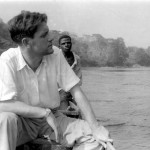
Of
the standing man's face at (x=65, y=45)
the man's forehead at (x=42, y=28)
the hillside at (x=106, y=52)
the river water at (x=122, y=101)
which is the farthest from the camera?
the hillside at (x=106, y=52)

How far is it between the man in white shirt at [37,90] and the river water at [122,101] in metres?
2.56

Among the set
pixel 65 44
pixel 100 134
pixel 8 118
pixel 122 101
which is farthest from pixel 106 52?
pixel 8 118

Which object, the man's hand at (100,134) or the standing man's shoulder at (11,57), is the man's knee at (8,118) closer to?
the standing man's shoulder at (11,57)

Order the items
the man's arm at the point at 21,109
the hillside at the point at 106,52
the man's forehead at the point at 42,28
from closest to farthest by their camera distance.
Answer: the man's arm at the point at 21,109, the man's forehead at the point at 42,28, the hillside at the point at 106,52

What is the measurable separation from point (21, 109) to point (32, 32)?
0.53 m

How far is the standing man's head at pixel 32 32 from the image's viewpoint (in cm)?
268

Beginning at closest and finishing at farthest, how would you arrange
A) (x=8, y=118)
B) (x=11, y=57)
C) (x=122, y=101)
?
(x=8, y=118)
(x=11, y=57)
(x=122, y=101)

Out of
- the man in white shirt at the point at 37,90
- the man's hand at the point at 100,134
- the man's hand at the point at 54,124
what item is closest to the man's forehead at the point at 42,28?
the man in white shirt at the point at 37,90

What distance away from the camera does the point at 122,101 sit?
8578 millimetres

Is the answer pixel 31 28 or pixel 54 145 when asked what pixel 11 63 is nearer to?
pixel 31 28

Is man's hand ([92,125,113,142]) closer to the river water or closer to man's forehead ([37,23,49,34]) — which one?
man's forehead ([37,23,49,34])

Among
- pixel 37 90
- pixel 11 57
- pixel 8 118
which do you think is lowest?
pixel 8 118

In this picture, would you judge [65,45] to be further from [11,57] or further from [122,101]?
[122,101]

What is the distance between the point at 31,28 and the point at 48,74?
345 mm
